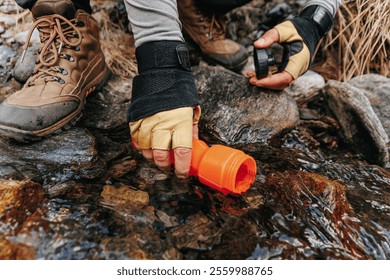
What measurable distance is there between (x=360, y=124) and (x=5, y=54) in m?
2.27

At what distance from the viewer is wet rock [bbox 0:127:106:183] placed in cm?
156

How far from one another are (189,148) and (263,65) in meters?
0.73

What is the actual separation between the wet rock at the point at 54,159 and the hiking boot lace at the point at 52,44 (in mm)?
321

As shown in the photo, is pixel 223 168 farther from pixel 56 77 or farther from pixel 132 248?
pixel 56 77

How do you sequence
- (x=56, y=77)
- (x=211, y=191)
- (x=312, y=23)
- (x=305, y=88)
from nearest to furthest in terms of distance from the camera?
(x=211, y=191) → (x=56, y=77) → (x=312, y=23) → (x=305, y=88)

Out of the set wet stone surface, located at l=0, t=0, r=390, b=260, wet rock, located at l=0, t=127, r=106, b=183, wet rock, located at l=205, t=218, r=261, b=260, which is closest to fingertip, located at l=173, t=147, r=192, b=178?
wet stone surface, located at l=0, t=0, r=390, b=260

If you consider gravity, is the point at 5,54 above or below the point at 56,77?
below

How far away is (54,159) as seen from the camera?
5.43ft

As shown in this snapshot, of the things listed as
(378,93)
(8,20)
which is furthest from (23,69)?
(378,93)

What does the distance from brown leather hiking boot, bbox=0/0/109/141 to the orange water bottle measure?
0.70m

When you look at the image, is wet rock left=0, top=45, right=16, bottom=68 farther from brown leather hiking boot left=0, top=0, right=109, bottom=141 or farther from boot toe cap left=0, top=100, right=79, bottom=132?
boot toe cap left=0, top=100, right=79, bottom=132

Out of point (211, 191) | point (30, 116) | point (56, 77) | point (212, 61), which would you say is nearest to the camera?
point (211, 191)

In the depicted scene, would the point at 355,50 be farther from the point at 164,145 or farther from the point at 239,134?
the point at 164,145

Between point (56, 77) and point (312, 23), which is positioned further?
point (312, 23)
